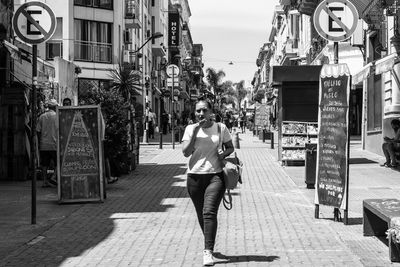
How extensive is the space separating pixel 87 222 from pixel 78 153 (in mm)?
2069

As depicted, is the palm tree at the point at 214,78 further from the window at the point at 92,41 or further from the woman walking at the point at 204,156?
the woman walking at the point at 204,156

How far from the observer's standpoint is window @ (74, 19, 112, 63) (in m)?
37.6

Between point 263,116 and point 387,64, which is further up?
point 387,64

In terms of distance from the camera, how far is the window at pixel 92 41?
37594 millimetres

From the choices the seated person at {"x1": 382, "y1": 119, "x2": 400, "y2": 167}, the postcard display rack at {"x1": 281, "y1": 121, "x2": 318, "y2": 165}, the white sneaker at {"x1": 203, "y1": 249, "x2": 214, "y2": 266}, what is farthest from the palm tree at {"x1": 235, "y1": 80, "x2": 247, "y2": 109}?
the white sneaker at {"x1": 203, "y1": 249, "x2": 214, "y2": 266}

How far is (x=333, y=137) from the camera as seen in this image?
9477 millimetres

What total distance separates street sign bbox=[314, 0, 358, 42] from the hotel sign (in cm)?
6176

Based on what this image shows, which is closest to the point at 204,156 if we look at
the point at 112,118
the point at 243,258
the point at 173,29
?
the point at 243,258

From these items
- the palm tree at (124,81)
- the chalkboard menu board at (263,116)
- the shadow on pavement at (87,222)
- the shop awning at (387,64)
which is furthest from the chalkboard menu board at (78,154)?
the chalkboard menu board at (263,116)

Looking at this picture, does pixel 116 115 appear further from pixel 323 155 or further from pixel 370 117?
pixel 370 117

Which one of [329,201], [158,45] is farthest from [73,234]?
[158,45]

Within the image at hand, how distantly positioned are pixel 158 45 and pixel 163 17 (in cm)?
794

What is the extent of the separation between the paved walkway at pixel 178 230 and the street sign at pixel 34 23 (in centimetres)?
263

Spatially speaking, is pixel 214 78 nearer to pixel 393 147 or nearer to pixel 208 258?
pixel 393 147
